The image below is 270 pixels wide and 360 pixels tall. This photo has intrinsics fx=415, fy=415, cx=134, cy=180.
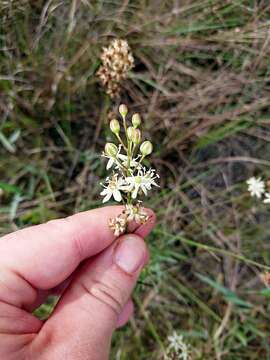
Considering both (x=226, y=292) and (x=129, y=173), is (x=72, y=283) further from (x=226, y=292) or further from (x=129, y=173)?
(x=226, y=292)

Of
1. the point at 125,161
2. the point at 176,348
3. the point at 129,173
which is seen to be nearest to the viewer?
the point at 129,173

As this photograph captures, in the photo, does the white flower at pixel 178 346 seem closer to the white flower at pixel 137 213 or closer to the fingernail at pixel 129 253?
the fingernail at pixel 129 253

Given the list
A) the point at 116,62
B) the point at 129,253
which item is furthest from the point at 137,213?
the point at 116,62

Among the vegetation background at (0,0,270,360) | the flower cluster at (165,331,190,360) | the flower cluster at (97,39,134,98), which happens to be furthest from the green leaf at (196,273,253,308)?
the flower cluster at (97,39,134,98)

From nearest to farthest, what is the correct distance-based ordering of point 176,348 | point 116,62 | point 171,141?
point 116,62
point 176,348
point 171,141

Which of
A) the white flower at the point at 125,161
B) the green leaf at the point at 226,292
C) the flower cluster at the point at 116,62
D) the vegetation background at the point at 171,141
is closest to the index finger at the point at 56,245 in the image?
the white flower at the point at 125,161

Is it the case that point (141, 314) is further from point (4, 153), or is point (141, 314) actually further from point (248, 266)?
point (4, 153)

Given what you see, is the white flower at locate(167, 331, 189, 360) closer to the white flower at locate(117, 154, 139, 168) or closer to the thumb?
the thumb
